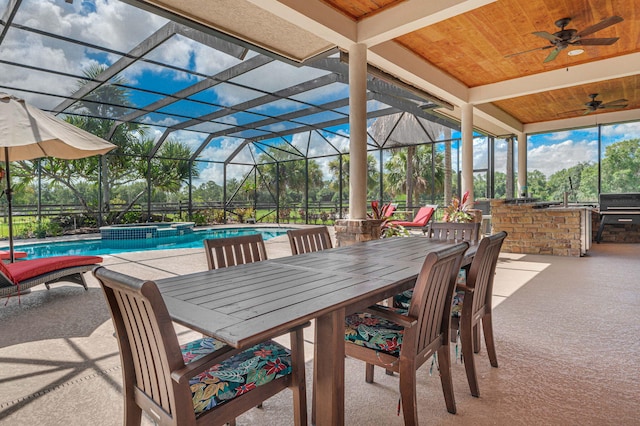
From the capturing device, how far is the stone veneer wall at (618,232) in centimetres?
820

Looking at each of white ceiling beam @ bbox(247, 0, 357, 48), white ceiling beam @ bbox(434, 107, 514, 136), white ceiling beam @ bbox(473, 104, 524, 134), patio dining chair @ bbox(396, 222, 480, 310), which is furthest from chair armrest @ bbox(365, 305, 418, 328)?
white ceiling beam @ bbox(434, 107, 514, 136)

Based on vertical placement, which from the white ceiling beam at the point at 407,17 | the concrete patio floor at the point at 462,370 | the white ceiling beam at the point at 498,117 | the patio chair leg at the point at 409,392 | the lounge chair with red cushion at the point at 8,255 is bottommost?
the concrete patio floor at the point at 462,370

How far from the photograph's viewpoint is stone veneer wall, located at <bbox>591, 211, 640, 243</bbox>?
820 cm

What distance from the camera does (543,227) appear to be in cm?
661

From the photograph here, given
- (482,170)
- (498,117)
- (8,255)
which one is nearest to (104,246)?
(8,255)

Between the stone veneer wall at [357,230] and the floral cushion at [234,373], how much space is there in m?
3.04

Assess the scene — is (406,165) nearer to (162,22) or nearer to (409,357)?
(162,22)

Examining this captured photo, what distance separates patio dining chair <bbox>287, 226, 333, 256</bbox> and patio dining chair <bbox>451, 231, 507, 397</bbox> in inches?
45.8

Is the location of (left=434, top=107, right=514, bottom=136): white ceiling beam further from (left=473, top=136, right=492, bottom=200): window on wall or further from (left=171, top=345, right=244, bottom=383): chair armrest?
(left=171, top=345, right=244, bottom=383): chair armrest

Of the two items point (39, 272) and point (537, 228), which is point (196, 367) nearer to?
point (39, 272)

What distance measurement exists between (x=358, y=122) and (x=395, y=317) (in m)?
3.42

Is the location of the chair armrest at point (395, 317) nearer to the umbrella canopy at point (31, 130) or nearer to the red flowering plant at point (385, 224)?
the red flowering plant at point (385, 224)

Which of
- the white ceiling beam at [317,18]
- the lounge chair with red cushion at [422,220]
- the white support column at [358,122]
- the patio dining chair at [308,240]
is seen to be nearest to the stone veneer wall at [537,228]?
the lounge chair with red cushion at [422,220]

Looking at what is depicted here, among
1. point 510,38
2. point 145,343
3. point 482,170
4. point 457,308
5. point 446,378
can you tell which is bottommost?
point 446,378
